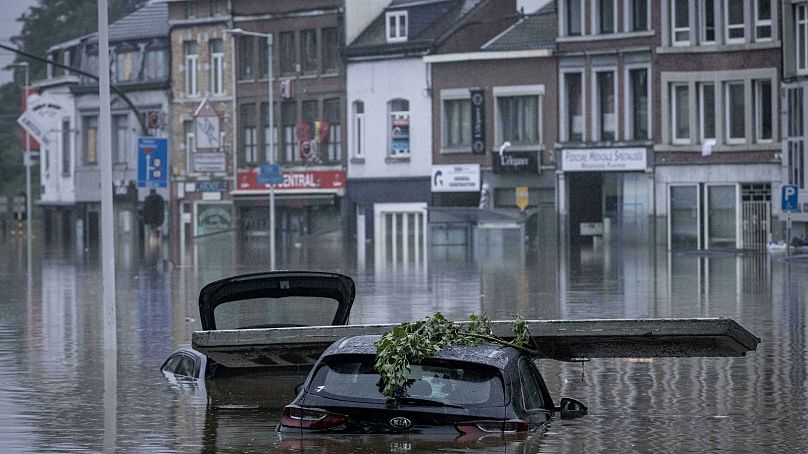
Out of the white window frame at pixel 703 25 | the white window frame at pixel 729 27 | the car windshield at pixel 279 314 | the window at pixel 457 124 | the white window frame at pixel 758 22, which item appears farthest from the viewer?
the window at pixel 457 124

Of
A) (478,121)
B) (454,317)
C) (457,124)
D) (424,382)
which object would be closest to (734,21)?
(478,121)

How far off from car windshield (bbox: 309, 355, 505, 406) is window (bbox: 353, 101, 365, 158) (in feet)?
218

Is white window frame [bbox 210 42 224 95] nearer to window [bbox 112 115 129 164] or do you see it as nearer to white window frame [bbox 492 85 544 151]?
window [bbox 112 115 129 164]

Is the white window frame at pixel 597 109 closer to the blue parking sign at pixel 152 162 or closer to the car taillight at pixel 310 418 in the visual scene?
the blue parking sign at pixel 152 162

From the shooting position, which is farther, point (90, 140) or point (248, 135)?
point (90, 140)

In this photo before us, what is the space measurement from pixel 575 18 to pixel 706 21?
5.63m

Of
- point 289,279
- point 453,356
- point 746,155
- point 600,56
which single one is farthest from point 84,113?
point 453,356

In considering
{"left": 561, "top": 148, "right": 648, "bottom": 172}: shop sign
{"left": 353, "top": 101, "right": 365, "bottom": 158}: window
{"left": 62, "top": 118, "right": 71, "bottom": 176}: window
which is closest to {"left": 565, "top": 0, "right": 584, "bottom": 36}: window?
{"left": 561, "top": 148, "right": 648, "bottom": 172}: shop sign

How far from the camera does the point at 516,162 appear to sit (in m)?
70.8

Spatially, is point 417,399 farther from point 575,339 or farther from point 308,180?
point 308,180

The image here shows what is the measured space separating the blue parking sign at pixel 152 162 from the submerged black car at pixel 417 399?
43.5 m

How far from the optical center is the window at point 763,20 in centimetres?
6409

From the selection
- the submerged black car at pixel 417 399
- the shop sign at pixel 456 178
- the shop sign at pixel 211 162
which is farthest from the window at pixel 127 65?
the submerged black car at pixel 417 399

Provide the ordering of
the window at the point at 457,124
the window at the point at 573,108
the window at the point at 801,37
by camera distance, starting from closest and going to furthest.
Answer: the window at the point at 801,37 < the window at the point at 573,108 < the window at the point at 457,124
